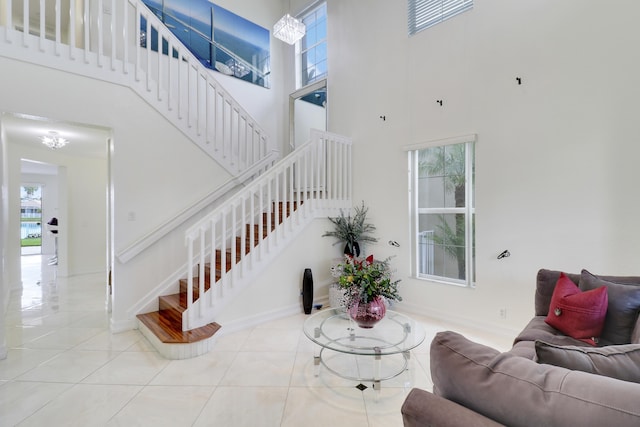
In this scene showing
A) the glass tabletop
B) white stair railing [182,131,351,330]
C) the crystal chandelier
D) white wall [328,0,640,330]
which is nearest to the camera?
the glass tabletop

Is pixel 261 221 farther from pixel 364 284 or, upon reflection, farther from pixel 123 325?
pixel 123 325

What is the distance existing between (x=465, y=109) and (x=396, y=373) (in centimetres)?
294

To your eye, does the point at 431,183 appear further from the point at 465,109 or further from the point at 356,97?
the point at 356,97

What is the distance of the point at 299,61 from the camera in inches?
237

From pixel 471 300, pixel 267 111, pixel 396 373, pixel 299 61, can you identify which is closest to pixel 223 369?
pixel 396 373

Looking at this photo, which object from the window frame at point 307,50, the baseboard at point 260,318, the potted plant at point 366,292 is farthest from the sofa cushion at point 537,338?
the window frame at point 307,50

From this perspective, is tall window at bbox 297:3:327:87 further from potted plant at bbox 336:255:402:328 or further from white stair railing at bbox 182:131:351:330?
potted plant at bbox 336:255:402:328

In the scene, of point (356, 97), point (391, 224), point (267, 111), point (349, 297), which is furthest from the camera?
point (267, 111)

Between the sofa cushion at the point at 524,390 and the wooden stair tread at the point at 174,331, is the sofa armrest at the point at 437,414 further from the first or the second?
the wooden stair tread at the point at 174,331

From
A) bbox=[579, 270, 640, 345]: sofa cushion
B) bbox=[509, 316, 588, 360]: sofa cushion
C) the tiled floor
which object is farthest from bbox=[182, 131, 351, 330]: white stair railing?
bbox=[579, 270, 640, 345]: sofa cushion

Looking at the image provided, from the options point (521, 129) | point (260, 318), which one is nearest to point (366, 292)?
point (260, 318)

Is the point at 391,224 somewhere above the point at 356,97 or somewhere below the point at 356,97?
below

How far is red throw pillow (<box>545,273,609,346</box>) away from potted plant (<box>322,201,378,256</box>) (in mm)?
2467

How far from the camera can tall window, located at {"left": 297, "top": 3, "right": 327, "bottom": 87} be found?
5586mm
